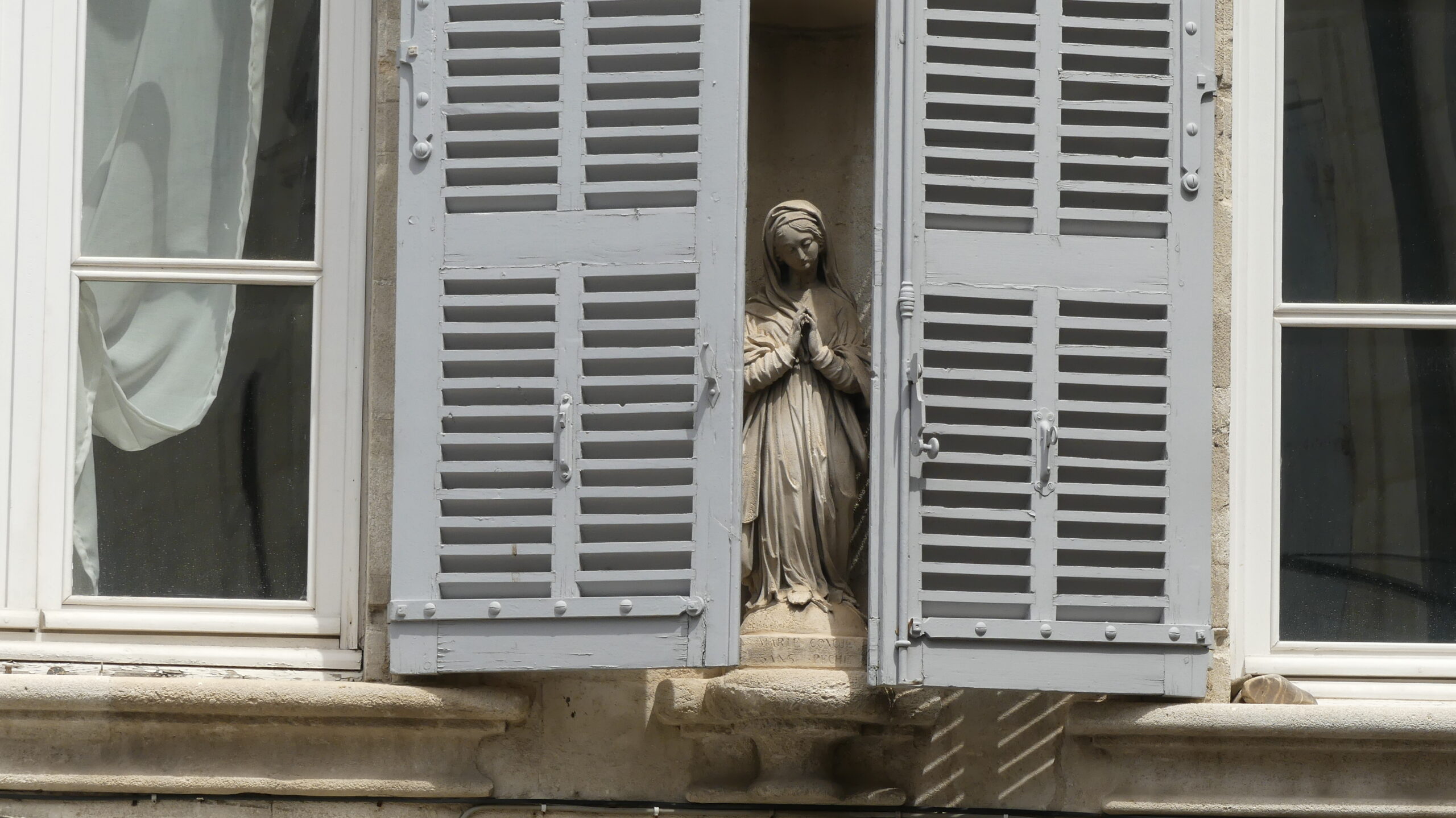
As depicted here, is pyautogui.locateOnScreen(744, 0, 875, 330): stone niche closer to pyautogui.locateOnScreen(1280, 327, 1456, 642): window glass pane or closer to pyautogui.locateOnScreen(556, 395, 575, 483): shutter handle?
pyautogui.locateOnScreen(556, 395, 575, 483): shutter handle

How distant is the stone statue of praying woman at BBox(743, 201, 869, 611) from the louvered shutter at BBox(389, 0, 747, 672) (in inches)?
12.0

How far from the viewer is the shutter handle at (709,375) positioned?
5.18 metres

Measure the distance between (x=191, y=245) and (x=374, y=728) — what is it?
130 cm

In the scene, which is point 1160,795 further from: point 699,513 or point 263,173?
point 263,173

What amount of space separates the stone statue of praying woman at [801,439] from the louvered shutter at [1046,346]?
326 millimetres

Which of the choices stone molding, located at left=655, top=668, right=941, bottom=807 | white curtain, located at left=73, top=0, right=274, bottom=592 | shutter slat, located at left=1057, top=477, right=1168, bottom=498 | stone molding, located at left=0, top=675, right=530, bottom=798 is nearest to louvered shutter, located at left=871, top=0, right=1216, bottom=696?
shutter slat, located at left=1057, top=477, right=1168, bottom=498

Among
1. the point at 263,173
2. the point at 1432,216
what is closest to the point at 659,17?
the point at 263,173

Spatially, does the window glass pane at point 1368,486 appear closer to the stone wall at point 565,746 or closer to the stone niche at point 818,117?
the stone wall at point 565,746

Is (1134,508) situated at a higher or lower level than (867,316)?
lower

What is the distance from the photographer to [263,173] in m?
5.77

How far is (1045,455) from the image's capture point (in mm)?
5188

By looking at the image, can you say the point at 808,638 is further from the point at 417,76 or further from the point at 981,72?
the point at 417,76

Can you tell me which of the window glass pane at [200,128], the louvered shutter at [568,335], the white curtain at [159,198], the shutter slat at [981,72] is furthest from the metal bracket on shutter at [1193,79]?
the white curtain at [159,198]

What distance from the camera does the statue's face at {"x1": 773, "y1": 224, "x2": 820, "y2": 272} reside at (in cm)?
559
